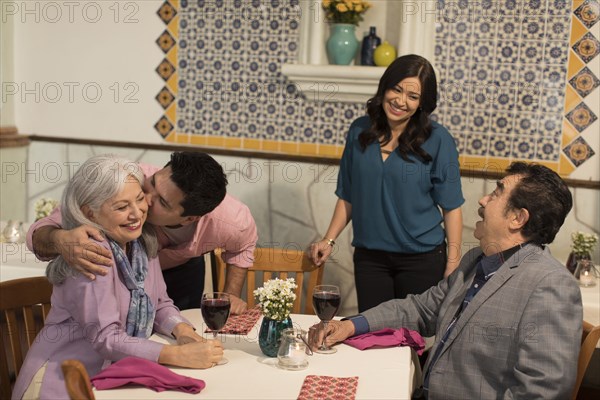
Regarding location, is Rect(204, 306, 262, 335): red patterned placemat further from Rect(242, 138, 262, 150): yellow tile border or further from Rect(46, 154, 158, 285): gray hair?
Rect(242, 138, 262, 150): yellow tile border

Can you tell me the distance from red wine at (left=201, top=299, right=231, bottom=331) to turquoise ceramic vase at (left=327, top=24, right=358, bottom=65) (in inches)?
93.8

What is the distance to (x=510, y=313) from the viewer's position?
2164 mm

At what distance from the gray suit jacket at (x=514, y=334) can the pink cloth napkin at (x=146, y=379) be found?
2.24ft

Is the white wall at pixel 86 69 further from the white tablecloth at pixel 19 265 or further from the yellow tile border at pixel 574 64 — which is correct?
the yellow tile border at pixel 574 64

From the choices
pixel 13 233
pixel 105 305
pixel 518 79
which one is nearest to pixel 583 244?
pixel 518 79

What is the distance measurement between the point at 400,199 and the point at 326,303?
106cm

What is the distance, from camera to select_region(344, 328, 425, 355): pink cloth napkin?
2.28 metres

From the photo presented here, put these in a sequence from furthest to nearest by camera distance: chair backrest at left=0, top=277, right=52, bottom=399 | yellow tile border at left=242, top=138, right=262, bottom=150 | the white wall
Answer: the white wall < yellow tile border at left=242, top=138, right=262, bottom=150 < chair backrest at left=0, top=277, right=52, bottom=399

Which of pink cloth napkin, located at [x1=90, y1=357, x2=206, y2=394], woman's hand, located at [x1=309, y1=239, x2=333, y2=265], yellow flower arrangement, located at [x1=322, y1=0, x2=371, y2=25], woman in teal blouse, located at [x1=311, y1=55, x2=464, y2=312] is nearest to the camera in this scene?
pink cloth napkin, located at [x1=90, y1=357, x2=206, y2=394]

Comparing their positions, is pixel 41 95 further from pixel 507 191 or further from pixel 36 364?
pixel 507 191

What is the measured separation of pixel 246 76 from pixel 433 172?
1.69 m

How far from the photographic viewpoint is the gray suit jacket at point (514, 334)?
6.56ft

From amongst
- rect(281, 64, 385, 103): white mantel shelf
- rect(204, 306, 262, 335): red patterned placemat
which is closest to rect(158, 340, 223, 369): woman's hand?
rect(204, 306, 262, 335): red patterned placemat

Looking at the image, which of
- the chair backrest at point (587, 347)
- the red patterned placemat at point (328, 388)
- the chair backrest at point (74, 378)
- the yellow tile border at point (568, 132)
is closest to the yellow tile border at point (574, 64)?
the yellow tile border at point (568, 132)
